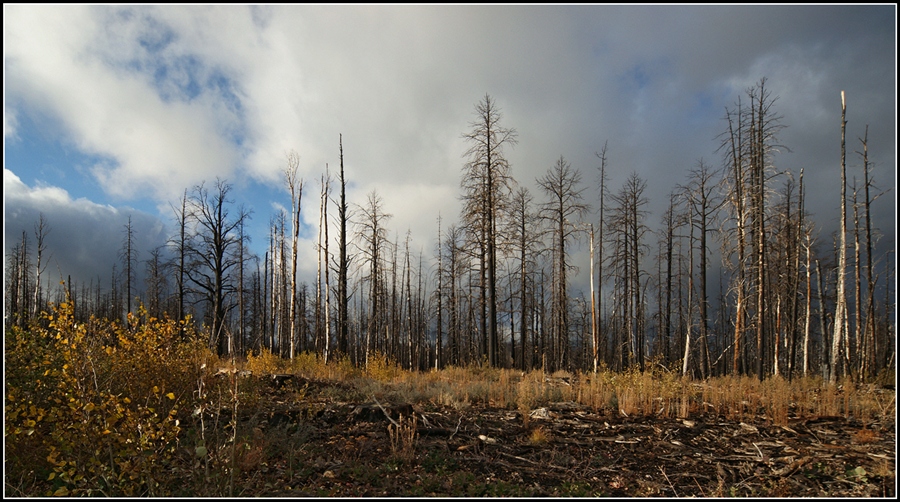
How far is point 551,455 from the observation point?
5.60 metres

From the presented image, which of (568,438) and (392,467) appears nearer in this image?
(392,467)

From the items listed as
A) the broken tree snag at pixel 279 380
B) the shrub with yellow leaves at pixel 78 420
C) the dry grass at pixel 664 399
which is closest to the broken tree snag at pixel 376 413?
the dry grass at pixel 664 399

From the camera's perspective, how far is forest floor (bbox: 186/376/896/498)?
4.57 m

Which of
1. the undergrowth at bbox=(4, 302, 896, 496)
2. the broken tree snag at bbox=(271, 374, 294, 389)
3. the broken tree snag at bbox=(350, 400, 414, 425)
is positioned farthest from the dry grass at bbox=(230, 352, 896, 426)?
the broken tree snag at bbox=(271, 374, 294, 389)

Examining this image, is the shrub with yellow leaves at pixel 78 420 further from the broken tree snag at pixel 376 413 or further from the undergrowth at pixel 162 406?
the broken tree snag at pixel 376 413

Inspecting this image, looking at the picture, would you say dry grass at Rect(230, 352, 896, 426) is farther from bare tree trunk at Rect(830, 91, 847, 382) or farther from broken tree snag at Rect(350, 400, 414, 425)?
bare tree trunk at Rect(830, 91, 847, 382)

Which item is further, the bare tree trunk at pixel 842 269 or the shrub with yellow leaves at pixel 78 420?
the bare tree trunk at pixel 842 269

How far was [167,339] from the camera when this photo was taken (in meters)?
6.50

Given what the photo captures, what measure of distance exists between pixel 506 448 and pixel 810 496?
3438mm

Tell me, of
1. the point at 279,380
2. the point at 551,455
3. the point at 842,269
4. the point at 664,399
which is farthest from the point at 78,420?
the point at 842,269

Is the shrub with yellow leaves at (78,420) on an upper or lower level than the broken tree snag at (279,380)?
upper

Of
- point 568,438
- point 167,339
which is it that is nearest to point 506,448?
point 568,438

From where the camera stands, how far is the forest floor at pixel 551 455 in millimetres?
4574

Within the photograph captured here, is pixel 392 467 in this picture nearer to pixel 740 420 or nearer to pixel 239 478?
pixel 239 478
